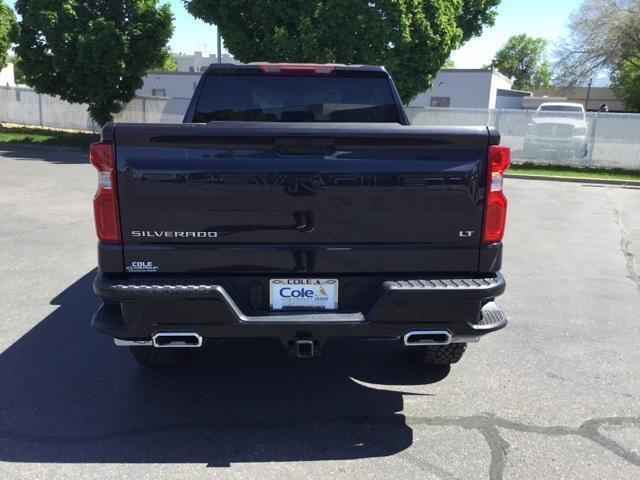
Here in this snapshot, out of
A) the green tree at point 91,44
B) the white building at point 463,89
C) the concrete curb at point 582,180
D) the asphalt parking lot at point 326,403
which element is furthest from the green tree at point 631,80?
the asphalt parking lot at point 326,403

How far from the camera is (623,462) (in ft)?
10.3

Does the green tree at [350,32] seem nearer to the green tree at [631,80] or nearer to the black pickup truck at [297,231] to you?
the black pickup truck at [297,231]

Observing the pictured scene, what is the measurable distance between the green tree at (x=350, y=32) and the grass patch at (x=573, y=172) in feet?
13.2

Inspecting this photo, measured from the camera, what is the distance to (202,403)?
3.72 meters

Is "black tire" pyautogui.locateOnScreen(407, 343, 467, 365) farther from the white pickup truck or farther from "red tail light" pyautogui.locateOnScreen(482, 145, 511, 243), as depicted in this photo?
the white pickup truck

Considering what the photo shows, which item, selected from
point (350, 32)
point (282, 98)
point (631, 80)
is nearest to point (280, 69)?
point (282, 98)

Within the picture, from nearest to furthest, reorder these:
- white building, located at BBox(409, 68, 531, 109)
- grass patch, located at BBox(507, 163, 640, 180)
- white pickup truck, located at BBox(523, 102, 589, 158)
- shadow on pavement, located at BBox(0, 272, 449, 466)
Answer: shadow on pavement, located at BBox(0, 272, 449, 466), grass patch, located at BBox(507, 163, 640, 180), white pickup truck, located at BBox(523, 102, 589, 158), white building, located at BBox(409, 68, 531, 109)

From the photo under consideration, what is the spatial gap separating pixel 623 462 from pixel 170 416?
8.53 ft

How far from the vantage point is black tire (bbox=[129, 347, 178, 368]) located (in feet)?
13.3

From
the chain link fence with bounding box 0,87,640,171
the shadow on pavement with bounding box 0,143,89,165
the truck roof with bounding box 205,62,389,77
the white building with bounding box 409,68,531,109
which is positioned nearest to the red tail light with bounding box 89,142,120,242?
the truck roof with bounding box 205,62,389,77

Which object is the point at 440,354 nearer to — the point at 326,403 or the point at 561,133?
the point at 326,403

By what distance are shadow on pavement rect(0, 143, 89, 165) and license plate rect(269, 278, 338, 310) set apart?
614 inches

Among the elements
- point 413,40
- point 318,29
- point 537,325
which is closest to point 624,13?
point 413,40

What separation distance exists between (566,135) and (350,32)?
7.55 metres
